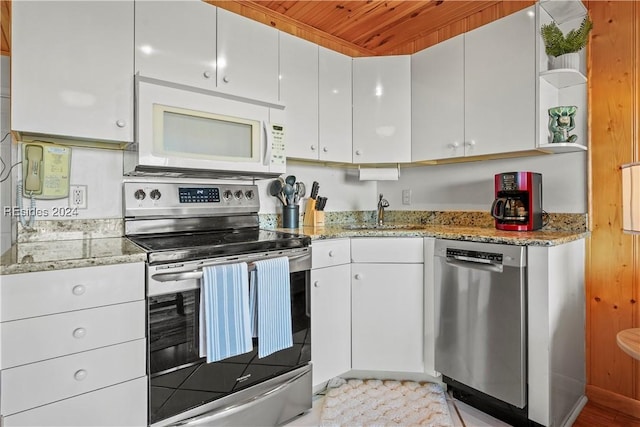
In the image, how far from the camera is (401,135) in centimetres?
251

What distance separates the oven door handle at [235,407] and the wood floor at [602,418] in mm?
1476

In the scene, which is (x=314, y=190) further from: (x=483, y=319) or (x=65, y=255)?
(x=65, y=255)

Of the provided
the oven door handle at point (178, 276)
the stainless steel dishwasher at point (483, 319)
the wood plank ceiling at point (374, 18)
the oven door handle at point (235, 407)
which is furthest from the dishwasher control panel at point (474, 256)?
the wood plank ceiling at point (374, 18)

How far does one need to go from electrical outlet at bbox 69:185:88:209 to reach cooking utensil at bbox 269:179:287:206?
107 cm

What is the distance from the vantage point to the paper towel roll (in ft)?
8.80

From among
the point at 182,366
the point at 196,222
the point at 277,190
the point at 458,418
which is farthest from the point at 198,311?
the point at 458,418

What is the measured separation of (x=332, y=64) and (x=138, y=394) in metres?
2.20

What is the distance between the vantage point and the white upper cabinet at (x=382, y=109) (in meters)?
2.51

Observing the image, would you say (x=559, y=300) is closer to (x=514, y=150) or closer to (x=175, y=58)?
(x=514, y=150)

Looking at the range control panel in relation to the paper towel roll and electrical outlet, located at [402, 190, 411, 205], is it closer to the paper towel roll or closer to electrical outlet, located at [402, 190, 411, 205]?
the paper towel roll

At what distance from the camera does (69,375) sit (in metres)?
1.20

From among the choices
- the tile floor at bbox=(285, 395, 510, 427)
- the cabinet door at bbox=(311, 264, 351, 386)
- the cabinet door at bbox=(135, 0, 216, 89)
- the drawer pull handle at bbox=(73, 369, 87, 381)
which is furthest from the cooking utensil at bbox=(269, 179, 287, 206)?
the drawer pull handle at bbox=(73, 369, 87, 381)

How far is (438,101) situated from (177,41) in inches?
65.3

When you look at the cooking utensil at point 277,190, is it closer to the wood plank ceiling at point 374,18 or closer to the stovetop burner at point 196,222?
the stovetop burner at point 196,222
